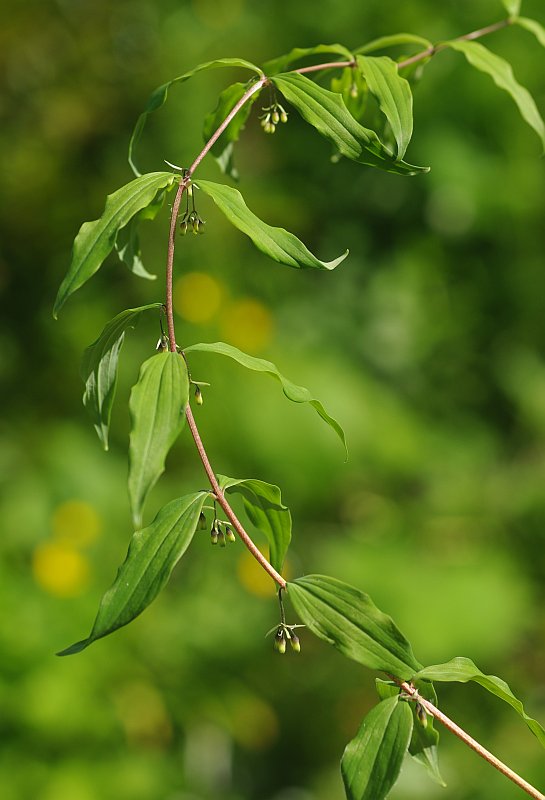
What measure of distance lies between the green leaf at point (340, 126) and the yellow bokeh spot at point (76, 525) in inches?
52.3

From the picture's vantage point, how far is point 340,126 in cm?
42

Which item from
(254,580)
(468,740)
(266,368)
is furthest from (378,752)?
(254,580)

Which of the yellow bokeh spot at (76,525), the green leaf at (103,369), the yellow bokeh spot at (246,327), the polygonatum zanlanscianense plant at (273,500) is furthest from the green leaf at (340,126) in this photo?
the yellow bokeh spot at (246,327)

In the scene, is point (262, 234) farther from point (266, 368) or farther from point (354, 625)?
point (354, 625)

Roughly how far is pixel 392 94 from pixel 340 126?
46 mm

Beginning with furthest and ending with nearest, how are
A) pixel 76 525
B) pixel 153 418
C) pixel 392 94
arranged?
pixel 76 525, pixel 392 94, pixel 153 418

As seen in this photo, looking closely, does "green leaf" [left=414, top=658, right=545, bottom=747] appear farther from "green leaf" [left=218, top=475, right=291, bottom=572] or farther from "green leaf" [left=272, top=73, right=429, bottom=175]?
"green leaf" [left=272, top=73, right=429, bottom=175]

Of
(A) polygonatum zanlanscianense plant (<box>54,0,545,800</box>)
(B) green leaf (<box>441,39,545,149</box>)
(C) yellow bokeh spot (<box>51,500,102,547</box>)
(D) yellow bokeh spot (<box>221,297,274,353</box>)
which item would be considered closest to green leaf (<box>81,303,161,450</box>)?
(A) polygonatum zanlanscianense plant (<box>54,0,545,800</box>)

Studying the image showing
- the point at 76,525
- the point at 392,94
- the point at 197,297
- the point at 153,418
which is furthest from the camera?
the point at 197,297

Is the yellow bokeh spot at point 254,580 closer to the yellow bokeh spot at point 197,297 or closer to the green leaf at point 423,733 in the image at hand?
the yellow bokeh spot at point 197,297

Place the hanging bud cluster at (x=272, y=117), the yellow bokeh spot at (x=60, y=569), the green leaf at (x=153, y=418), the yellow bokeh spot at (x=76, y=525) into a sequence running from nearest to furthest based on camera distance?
the green leaf at (x=153, y=418) → the hanging bud cluster at (x=272, y=117) → the yellow bokeh spot at (x=60, y=569) → the yellow bokeh spot at (x=76, y=525)

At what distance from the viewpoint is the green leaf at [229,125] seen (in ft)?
1.61

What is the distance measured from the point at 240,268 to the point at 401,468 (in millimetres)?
547

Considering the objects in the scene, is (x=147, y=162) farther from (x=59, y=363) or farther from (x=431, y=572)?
(x=431, y=572)
